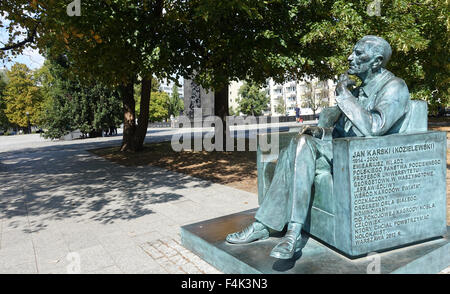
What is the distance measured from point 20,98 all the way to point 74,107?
2923cm

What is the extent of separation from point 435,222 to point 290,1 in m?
8.50

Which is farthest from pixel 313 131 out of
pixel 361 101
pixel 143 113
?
pixel 143 113

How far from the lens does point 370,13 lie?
9.70 metres

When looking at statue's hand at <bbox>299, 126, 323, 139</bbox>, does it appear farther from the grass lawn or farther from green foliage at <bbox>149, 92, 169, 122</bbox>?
green foliage at <bbox>149, 92, 169, 122</bbox>

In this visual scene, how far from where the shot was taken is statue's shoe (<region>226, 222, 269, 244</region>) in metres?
3.64

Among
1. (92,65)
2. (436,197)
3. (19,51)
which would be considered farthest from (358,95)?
(19,51)

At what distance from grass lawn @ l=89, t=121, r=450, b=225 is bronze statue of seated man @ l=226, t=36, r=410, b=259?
4.17 m

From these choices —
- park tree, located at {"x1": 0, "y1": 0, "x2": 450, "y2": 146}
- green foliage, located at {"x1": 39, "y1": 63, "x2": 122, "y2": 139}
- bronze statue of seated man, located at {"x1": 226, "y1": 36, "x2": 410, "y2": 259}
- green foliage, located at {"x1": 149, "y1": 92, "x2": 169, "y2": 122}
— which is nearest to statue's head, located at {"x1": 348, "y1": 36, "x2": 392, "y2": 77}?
bronze statue of seated man, located at {"x1": 226, "y1": 36, "x2": 410, "y2": 259}

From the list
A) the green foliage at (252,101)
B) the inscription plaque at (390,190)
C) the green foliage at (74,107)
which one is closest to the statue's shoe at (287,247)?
the inscription plaque at (390,190)

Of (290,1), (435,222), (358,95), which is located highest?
(290,1)

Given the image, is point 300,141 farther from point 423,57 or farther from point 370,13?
point 423,57

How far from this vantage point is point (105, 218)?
5.70m

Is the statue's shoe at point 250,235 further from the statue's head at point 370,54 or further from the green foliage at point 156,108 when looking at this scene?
the green foliage at point 156,108
